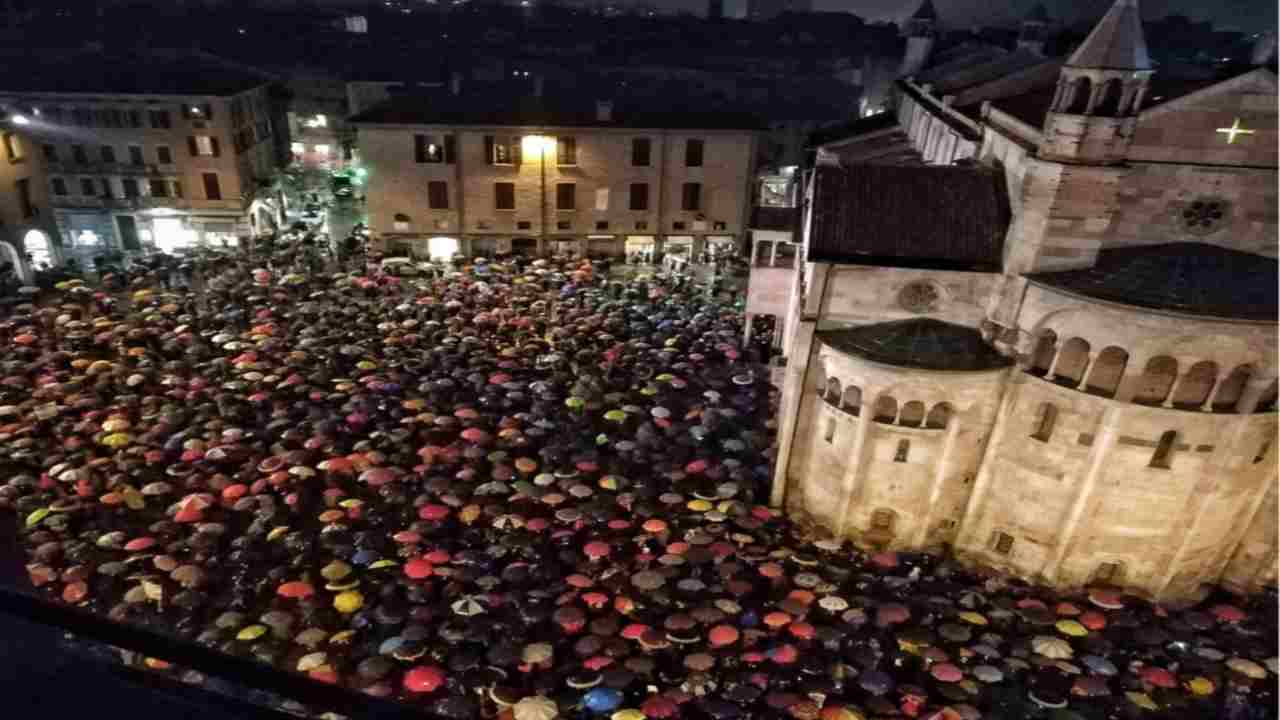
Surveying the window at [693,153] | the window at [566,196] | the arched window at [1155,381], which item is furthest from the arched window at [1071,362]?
the window at [566,196]

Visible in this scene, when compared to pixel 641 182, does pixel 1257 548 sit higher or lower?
lower

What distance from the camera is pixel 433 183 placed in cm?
4588

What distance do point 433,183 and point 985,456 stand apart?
3462 cm

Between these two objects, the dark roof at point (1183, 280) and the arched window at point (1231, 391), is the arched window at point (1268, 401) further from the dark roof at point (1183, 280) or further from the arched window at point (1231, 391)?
the dark roof at point (1183, 280)

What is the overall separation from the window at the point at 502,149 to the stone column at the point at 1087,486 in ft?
113

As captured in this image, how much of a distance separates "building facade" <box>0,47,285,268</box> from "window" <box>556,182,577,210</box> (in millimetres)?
20064

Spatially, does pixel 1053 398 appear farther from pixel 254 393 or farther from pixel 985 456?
pixel 254 393

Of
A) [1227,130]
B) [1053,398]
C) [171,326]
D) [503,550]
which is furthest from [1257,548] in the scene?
[171,326]

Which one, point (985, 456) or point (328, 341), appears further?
point (328, 341)

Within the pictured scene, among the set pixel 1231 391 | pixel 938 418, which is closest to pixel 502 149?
pixel 938 418

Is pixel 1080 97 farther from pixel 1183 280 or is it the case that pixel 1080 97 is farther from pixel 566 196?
pixel 566 196

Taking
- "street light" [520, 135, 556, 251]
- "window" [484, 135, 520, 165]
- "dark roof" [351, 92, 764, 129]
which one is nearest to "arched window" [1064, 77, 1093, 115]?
"dark roof" [351, 92, 764, 129]

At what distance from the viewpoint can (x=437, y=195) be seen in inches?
1817

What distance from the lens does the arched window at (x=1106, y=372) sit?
21.0 metres
